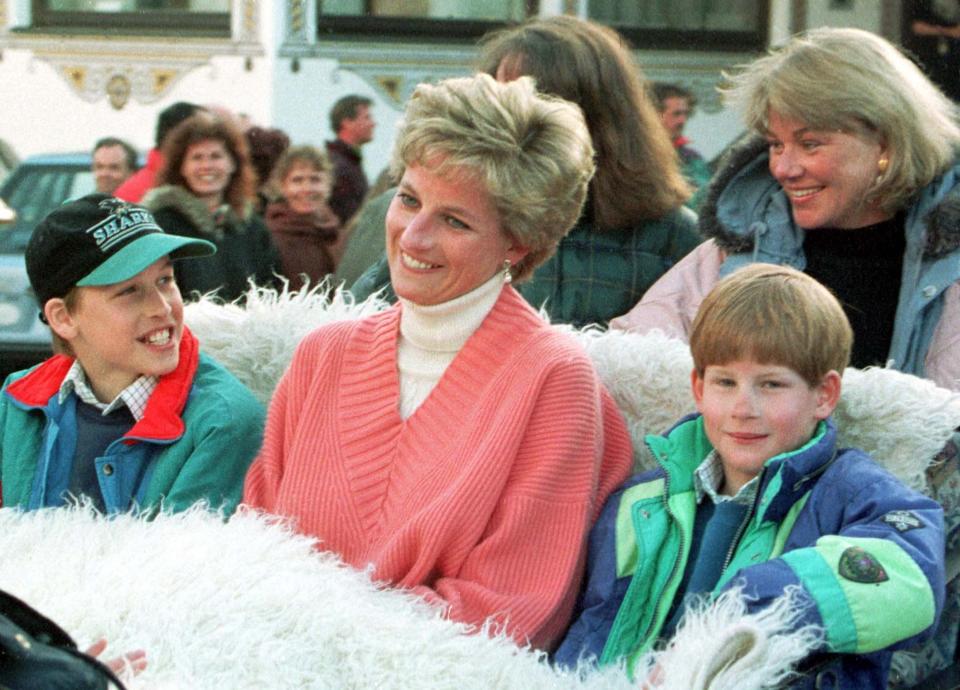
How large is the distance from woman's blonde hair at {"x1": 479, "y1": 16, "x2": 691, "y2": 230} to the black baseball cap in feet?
2.83

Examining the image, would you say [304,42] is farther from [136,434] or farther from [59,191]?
[136,434]

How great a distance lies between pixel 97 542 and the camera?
2.70 meters

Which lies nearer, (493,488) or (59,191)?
(493,488)

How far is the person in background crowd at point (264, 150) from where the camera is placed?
228 inches

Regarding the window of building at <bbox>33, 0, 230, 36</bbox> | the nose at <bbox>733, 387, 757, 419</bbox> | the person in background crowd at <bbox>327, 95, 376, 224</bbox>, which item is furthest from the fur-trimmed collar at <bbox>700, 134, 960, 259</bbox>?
the window of building at <bbox>33, 0, 230, 36</bbox>

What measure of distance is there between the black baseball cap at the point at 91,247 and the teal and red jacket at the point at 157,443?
19 cm

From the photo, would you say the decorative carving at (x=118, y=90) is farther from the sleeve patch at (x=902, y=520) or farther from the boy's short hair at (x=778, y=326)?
the sleeve patch at (x=902, y=520)

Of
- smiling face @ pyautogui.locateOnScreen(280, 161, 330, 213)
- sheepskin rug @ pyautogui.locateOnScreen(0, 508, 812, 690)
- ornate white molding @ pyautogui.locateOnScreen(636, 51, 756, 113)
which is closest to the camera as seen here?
sheepskin rug @ pyautogui.locateOnScreen(0, 508, 812, 690)

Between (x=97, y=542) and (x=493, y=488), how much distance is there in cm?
66

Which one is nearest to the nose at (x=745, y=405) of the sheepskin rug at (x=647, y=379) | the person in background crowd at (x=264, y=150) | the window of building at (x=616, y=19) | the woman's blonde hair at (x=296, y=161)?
the sheepskin rug at (x=647, y=379)

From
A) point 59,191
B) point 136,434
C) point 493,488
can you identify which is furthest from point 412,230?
point 59,191

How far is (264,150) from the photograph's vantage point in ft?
20.0

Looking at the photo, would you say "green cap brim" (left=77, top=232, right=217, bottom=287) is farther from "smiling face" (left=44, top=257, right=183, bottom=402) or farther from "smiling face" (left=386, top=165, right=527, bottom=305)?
"smiling face" (left=386, top=165, right=527, bottom=305)

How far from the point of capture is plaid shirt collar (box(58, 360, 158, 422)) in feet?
10.4
